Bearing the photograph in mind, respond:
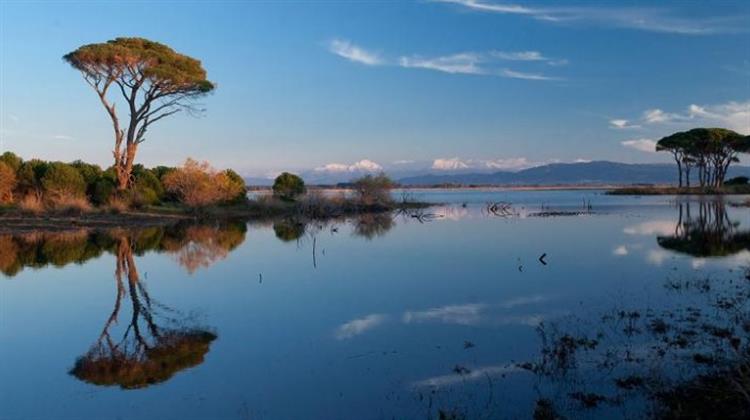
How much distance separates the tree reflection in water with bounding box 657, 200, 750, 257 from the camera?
762 inches

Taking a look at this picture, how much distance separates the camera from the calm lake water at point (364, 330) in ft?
23.0

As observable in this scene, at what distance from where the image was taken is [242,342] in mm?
9625

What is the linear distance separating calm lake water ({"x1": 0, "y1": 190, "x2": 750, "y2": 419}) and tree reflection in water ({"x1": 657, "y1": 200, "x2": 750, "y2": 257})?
0.90 ft

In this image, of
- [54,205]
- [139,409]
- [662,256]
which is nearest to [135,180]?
[54,205]

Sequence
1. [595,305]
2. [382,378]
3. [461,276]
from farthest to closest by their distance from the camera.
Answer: [461,276], [595,305], [382,378]

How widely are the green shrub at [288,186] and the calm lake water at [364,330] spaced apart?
2646 centimetres

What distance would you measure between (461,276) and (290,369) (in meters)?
8.28

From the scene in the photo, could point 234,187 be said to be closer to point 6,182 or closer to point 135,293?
point 6,182

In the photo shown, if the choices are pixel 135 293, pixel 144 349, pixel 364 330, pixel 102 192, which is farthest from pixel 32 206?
pixel 364 330

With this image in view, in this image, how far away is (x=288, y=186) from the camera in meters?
47.9

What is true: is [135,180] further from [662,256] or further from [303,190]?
[662,256]

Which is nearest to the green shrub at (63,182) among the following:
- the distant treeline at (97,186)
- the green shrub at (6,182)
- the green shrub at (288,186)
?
the distant treeline at (97,186)

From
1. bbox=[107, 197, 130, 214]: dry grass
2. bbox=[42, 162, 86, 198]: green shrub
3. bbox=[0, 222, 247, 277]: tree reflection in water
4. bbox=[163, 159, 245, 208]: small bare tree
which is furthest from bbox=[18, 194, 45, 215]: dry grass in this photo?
bbox=[163, 159, 245, 208]: small bare tree

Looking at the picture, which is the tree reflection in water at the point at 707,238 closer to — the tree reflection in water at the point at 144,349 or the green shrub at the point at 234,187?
the tree reflection in water at the point at 144,349
